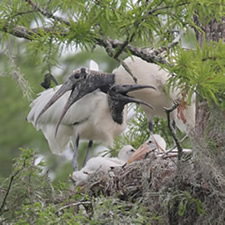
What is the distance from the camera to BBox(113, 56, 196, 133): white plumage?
7.07 m

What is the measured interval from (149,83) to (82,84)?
516 mm

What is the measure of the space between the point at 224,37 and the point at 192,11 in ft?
3.17

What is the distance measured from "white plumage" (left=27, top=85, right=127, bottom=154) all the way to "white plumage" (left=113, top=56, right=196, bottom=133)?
0.31 meters

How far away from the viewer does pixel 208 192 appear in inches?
215

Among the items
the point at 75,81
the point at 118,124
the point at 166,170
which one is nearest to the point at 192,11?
the point at 166,170

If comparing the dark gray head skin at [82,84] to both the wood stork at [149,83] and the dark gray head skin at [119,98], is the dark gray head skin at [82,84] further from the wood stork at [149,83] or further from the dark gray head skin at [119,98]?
the dark gray head skin at [119,98]

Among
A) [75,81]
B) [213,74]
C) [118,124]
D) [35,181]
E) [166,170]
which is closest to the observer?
[213,74]

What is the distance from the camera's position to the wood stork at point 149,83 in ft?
23.2

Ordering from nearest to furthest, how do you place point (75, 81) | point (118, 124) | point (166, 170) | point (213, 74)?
1. point (213, 74)
2. point (166, 170)
3. point (75, 81)
4. point (118, 124)

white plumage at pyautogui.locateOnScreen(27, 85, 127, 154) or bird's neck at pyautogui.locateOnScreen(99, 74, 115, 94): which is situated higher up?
bird's neck at pyautogui.locateOnScreen(99, 74, 115, 94)

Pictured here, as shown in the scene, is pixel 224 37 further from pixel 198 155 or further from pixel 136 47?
pixel 198 155

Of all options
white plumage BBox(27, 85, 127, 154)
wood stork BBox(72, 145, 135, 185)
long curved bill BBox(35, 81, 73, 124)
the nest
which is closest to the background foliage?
the nest

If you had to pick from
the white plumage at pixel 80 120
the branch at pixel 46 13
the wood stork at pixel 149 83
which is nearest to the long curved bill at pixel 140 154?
the wood stork at pixel 149 83

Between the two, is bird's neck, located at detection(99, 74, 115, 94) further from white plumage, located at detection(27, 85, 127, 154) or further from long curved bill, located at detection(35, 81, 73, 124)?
long curved bill, located at detection(35, 81, 73, 124)
